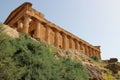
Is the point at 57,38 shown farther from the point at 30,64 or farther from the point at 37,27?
the point at 30,64

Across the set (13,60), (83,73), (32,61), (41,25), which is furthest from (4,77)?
(41,25)

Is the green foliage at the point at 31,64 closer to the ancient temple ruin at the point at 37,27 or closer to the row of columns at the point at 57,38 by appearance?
the row of columns at the point at 57,38

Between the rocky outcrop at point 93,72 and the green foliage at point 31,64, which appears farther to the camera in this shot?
the rocky outcrop at point 93,72

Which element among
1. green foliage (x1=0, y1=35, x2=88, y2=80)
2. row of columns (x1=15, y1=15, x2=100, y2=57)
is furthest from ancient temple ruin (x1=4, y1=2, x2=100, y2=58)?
green foliage (x1=0, y1=35, x2=88, y2=80)

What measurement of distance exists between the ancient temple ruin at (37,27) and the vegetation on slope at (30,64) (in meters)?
11.7

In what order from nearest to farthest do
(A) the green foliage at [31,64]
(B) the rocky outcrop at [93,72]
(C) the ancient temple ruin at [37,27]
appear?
(A) the green foliage at [31,64], (B) the rocky outcrop at [93,72], (C) the ancient temple ruin at [37,27]

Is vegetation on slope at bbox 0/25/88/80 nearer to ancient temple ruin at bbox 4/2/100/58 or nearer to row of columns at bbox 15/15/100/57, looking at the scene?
row of columns at bbox 15/15/100/57

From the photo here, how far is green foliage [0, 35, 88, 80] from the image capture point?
15.6 m

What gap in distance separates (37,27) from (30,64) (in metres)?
17.9

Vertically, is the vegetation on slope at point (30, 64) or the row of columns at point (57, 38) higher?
the row of columns at point (57, 38)

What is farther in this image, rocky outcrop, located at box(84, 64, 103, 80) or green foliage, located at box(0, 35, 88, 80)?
rocky outcrop, located at box(84, 64, 103, 80)

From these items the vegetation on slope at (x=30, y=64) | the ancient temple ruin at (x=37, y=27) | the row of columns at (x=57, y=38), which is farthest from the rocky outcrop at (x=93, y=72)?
the ancient temple ruin at (x=37, y=27)

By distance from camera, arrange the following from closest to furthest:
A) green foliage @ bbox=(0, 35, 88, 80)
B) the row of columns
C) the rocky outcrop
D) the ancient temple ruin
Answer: green foliage @ bbox=(0, 35, 88, 80) → the rocky outcrop → the row of columns → the ancient temple ruin

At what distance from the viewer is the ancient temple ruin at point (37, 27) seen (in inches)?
1321
